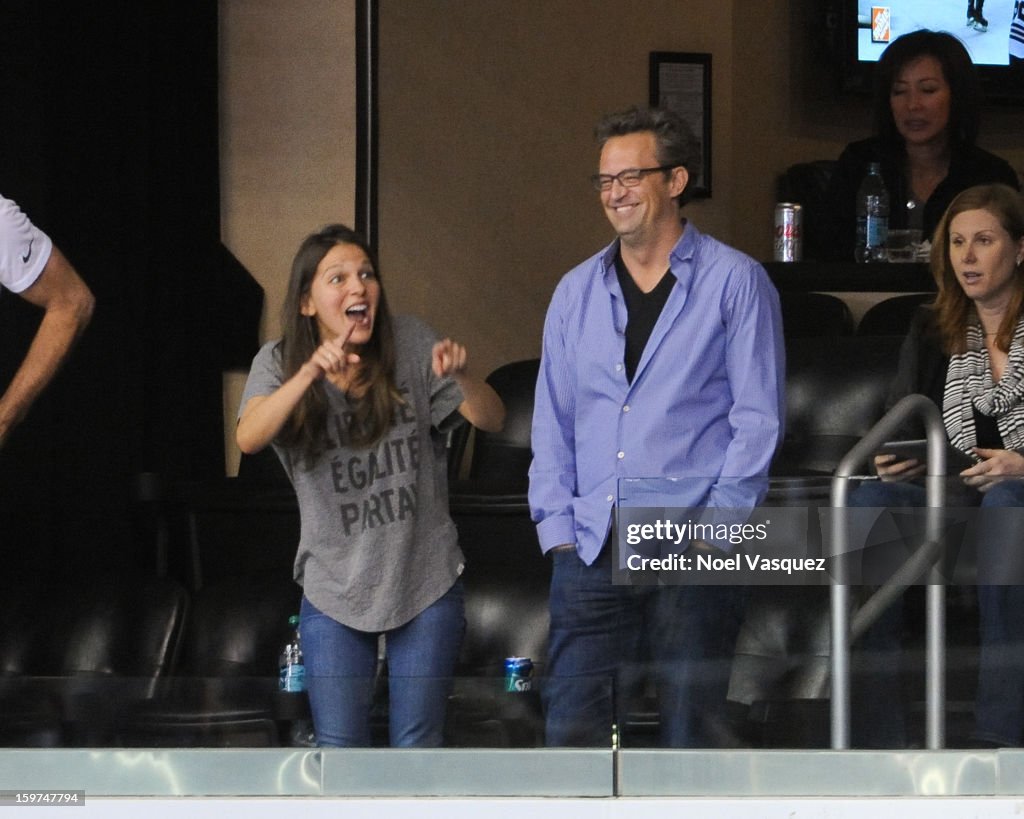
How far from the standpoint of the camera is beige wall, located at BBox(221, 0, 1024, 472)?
21.5 ft

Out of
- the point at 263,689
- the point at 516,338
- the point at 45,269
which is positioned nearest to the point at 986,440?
the point at 263,689

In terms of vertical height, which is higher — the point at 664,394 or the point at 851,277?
the point at 851,277

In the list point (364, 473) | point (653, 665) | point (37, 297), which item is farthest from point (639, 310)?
point (37, 297)

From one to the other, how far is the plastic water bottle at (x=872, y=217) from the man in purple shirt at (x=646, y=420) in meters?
2.43

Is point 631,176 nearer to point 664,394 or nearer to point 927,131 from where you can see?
point 664,394

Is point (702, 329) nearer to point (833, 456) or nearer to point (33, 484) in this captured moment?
point (833, 456)

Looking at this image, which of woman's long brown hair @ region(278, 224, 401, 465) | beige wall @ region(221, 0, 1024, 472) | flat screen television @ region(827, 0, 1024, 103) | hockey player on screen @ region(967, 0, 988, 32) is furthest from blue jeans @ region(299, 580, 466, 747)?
hockey player on screen @ region(967, 0, 988, 32)

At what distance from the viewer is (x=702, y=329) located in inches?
125

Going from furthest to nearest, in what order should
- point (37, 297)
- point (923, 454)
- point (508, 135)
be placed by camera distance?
point (508, 135) < point (37, 297) < point (923, 454)

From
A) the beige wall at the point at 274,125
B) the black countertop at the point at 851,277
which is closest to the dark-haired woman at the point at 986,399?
the black countertop at the point at 851,277

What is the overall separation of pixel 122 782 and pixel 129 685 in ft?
0.55

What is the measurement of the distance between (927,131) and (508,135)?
1.98m

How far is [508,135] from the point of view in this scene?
6.82 m

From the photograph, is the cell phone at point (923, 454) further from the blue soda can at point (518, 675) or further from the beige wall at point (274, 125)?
the beige wall at point (274, 125)
